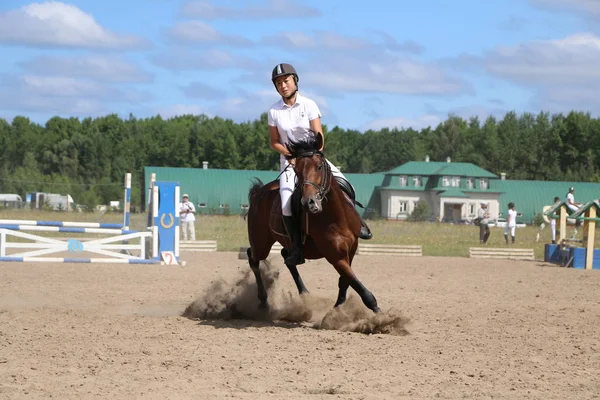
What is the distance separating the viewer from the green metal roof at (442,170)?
8738 cm

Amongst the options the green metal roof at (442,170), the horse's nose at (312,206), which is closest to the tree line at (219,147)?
the green metal roof at (442,170)

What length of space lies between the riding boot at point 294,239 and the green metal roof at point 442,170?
258 feet

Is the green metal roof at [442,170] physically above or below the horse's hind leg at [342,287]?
above

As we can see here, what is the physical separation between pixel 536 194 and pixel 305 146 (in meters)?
76.1

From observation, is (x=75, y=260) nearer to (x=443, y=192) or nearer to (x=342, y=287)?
(x=342, y=287)

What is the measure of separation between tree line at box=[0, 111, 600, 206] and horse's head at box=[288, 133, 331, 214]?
76568 millimetres

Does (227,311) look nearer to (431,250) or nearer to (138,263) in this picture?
(138,263)

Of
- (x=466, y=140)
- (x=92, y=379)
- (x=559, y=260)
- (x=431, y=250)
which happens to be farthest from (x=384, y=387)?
(x=466, y=140)

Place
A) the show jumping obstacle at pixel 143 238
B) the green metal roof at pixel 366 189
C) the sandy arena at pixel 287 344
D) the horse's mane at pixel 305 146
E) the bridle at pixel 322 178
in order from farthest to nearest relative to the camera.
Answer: the green metal roof at pixel 366 189 → the show jumping obstacle at pixel 143 238 → the horse's mane at pixel 305 146 → the bridle at pixel 322 178 → the sandy arena at pixel 287 344

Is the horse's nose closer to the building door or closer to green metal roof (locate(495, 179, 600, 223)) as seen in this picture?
green metal roof (locate(495, 179, 600, 223))

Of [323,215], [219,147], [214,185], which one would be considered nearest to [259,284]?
[323,215]

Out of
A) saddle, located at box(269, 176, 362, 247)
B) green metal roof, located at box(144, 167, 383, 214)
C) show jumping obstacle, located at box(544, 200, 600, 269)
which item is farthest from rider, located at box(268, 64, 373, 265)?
green metal roof, located at box(144, 167, 383, 214)

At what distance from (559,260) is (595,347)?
16.1m

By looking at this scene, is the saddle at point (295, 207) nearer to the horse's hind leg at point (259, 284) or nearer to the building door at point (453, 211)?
the horse's hind leg at point (259, 284)
